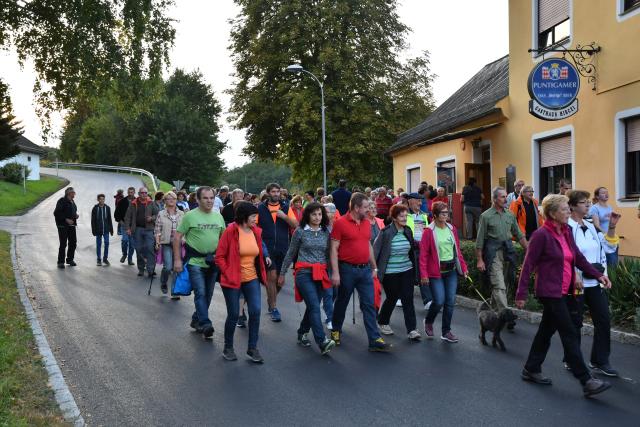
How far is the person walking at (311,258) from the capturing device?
25.1ft

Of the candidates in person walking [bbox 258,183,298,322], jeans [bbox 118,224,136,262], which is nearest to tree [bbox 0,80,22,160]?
jeans [bbox 118,224,136,262]

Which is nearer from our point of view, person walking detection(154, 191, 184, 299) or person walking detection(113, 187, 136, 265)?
person walking detection(154, 191, 184, 299)

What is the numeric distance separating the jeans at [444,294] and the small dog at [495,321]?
0.45 meters

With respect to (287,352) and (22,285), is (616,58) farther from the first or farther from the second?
(22,285)

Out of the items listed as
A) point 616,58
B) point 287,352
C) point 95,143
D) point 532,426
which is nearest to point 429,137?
point 616,58

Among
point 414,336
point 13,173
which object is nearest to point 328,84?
point 13,173

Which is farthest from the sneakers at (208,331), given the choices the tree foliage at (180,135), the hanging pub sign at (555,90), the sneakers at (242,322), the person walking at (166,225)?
the tree foliage at (180,135)

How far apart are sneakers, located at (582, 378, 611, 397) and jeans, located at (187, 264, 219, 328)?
4393mm

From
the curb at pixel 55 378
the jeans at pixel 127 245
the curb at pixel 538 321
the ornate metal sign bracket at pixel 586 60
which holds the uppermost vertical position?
the ornate metal sign bracket at pixel 586 60

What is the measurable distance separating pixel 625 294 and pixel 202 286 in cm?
556

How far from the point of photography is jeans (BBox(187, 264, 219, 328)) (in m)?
8.11

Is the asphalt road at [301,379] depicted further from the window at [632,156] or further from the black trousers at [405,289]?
the window at [632,156]

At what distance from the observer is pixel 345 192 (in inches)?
625

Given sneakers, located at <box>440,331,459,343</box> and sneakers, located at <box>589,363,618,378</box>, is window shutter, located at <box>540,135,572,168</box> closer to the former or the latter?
sneakers, located at <box>440,331,459,343</box>
